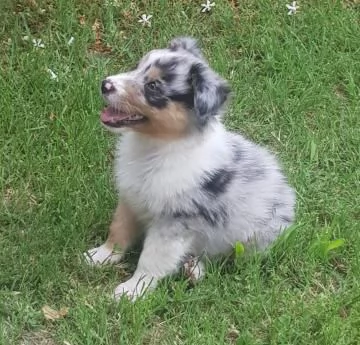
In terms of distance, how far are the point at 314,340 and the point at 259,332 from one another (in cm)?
25

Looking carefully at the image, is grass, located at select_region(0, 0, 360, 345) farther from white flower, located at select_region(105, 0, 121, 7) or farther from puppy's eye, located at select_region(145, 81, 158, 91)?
puppy's eye, located at select_region(145, 81, 158, 91)

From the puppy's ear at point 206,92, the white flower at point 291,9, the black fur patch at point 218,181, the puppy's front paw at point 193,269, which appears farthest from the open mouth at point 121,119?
the white flower at point 291,9

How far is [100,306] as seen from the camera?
3.81 m

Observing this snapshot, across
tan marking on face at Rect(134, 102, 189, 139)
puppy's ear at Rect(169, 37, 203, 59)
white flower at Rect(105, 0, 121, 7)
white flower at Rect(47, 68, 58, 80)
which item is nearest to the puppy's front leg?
tan marking on face at Rect(134, 102, 189, 139)

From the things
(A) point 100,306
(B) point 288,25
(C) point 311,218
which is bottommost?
(A) point 100,306

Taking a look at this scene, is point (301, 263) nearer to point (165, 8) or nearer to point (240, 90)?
point (240, 90)

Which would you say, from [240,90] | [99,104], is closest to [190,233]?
[99,104]

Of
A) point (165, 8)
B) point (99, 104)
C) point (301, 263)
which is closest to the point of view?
point (301, 263)

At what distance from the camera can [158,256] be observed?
3865 millimetres

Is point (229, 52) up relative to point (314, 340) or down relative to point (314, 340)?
up

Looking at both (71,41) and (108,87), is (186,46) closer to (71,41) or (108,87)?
(108,87)

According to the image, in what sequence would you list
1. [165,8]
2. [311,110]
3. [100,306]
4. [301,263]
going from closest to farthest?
[100,306] → [301,263] → [311,110] → [165,8]

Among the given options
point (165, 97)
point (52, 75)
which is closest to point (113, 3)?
point (52, 75)

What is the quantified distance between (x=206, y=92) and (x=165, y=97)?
18 cm
